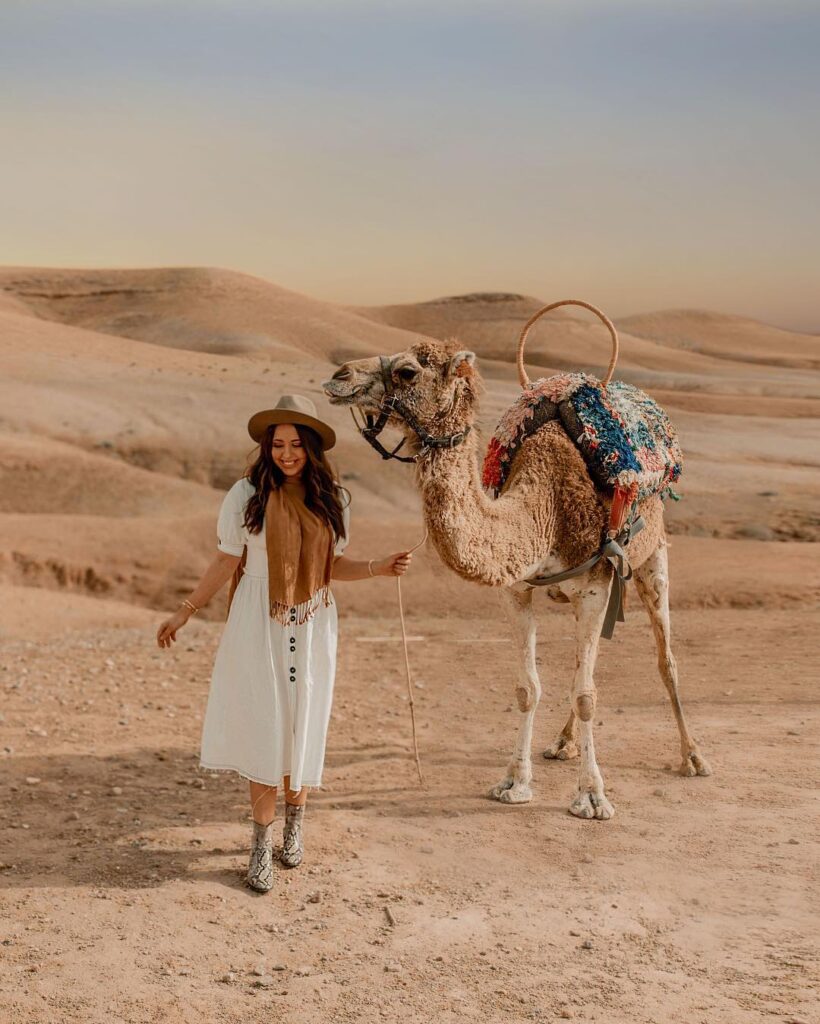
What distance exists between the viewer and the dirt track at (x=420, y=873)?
4.31 meters

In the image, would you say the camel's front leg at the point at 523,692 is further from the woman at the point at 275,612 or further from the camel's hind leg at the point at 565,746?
the woman at the point at 275,612

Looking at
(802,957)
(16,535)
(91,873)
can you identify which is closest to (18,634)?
(16,535)

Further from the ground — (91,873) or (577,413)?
(577,413)

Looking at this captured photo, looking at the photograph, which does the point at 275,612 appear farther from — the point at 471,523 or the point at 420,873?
the point at 420,873

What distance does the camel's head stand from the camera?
510 centimetres

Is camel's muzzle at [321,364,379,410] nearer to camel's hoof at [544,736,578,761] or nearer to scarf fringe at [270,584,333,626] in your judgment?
scarf fringe at [270,584,333,626]

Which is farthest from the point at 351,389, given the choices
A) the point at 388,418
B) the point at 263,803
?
the point at 263,803

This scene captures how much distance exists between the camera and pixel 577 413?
636cm

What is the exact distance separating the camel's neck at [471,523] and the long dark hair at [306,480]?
1.46 ft

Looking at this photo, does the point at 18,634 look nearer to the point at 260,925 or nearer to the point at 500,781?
the point at 500,781

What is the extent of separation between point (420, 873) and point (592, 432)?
251cm

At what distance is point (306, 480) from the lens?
502 centimetres

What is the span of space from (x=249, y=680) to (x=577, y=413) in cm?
247

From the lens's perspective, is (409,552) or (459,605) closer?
(409,552)
